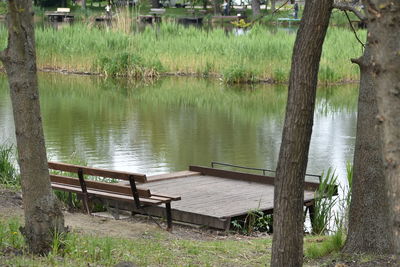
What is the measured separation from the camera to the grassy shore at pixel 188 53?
28797 millimetres

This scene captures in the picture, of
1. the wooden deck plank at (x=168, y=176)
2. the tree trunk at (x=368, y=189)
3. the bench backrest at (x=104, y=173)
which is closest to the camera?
the tree trunk at (x=368, y=189)

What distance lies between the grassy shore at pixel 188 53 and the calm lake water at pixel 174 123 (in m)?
0.84

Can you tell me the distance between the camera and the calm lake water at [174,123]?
16.3 meters

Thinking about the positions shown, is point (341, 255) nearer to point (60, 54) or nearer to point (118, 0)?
point (60, 54)

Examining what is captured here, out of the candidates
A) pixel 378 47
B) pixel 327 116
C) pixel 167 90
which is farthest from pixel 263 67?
pixel 378 47

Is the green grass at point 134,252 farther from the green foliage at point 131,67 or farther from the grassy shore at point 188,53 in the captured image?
the green foliage at point 131,67

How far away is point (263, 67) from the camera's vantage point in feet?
95.5

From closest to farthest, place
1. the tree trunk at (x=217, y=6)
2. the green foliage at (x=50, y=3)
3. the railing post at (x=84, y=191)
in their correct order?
the railing post at (x=84, y=191) → the tree trunk at (x=217, y=6) → the green foliage at (x=50, y=3)

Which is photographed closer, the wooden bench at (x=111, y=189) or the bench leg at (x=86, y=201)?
the wooden bench at (x=111, y=189)

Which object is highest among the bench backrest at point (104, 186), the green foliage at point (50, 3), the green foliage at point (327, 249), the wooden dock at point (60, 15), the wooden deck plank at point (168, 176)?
the green foliage at point (327, 249)

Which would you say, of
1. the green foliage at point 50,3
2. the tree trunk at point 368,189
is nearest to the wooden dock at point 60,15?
the green foliage at point 50,3

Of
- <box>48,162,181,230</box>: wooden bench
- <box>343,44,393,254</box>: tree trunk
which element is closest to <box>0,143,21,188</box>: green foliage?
<box>48,162,181,230</box>: wooden bench

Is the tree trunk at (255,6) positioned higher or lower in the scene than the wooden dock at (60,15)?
higher

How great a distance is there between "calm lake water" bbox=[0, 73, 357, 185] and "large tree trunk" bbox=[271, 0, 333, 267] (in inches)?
339
